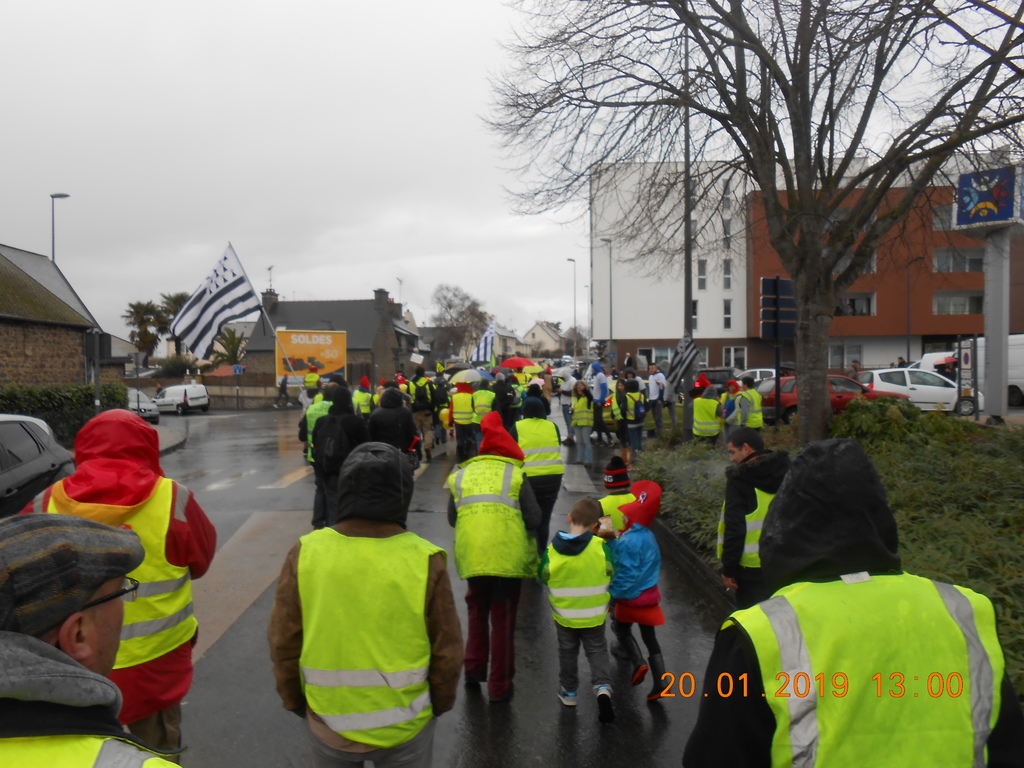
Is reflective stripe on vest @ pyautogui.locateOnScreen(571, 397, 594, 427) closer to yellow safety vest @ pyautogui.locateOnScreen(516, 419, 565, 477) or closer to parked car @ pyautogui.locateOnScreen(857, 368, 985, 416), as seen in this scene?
yellow safety vest @ pyautogui.locateOnScreen(516, 419, 565, 477)

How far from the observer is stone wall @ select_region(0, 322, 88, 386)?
990 inches

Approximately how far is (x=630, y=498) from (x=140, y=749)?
4.23 meters

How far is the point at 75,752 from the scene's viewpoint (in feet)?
3.53

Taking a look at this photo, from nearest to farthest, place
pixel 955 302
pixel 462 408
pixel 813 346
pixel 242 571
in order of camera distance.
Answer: pixel 242 571 → pixel 813 346 → pixel 462 408 → pixel 955 302

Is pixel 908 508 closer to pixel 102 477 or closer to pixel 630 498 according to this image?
pixel 630 498

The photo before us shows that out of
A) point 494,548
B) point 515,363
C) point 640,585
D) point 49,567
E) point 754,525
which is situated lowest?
point 640,585

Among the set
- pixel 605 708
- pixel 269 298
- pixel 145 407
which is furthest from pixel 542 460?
pixel 269 298

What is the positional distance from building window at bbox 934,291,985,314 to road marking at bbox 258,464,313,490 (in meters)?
42.3

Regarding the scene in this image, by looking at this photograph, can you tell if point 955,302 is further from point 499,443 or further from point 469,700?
point 469,700

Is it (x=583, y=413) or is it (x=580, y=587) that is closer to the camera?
(x=580, y=587)

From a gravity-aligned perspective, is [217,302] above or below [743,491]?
above

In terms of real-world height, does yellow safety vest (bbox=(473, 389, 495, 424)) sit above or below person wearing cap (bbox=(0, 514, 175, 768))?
below

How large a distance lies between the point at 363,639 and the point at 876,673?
165 cm

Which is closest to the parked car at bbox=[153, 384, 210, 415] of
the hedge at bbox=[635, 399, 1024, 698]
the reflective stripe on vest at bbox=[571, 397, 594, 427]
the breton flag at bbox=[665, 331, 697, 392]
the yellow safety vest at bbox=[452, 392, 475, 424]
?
the yellow safety vest at bbox=[452, 392, 475, 424]
